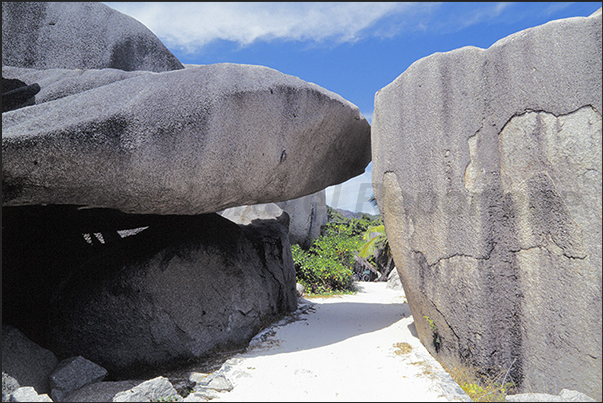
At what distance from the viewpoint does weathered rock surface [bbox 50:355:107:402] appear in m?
3.56

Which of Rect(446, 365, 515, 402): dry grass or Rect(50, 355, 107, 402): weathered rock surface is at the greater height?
Rect(446, 365, 515, 402): dry grass

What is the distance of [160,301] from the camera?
4461 mm

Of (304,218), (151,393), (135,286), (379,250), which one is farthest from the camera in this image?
(379,250)

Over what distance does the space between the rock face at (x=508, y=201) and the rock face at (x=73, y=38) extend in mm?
3461

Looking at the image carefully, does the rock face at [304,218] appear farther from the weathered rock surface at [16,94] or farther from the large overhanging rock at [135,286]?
the weathered rock surface at [16,94]

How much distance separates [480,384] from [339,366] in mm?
1230

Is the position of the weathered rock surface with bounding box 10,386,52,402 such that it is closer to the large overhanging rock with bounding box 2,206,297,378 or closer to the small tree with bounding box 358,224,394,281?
the large overhanging rock with bounding box 2,206,297,378

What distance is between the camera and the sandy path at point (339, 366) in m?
3.15

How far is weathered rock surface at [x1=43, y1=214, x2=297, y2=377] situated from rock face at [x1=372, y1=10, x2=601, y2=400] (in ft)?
6.90

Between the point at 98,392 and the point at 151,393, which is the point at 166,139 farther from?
the point at 98,392

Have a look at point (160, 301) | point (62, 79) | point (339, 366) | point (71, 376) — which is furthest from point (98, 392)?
point (62, 79)

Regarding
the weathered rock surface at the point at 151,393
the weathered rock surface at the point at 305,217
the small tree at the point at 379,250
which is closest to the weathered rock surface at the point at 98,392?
the weathered rock surface at the point at 151,393

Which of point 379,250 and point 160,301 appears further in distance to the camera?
point 379,250

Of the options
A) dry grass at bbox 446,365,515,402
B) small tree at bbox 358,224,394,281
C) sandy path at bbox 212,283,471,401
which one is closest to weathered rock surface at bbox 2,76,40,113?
sandy path at bbox 212,283,471,401
